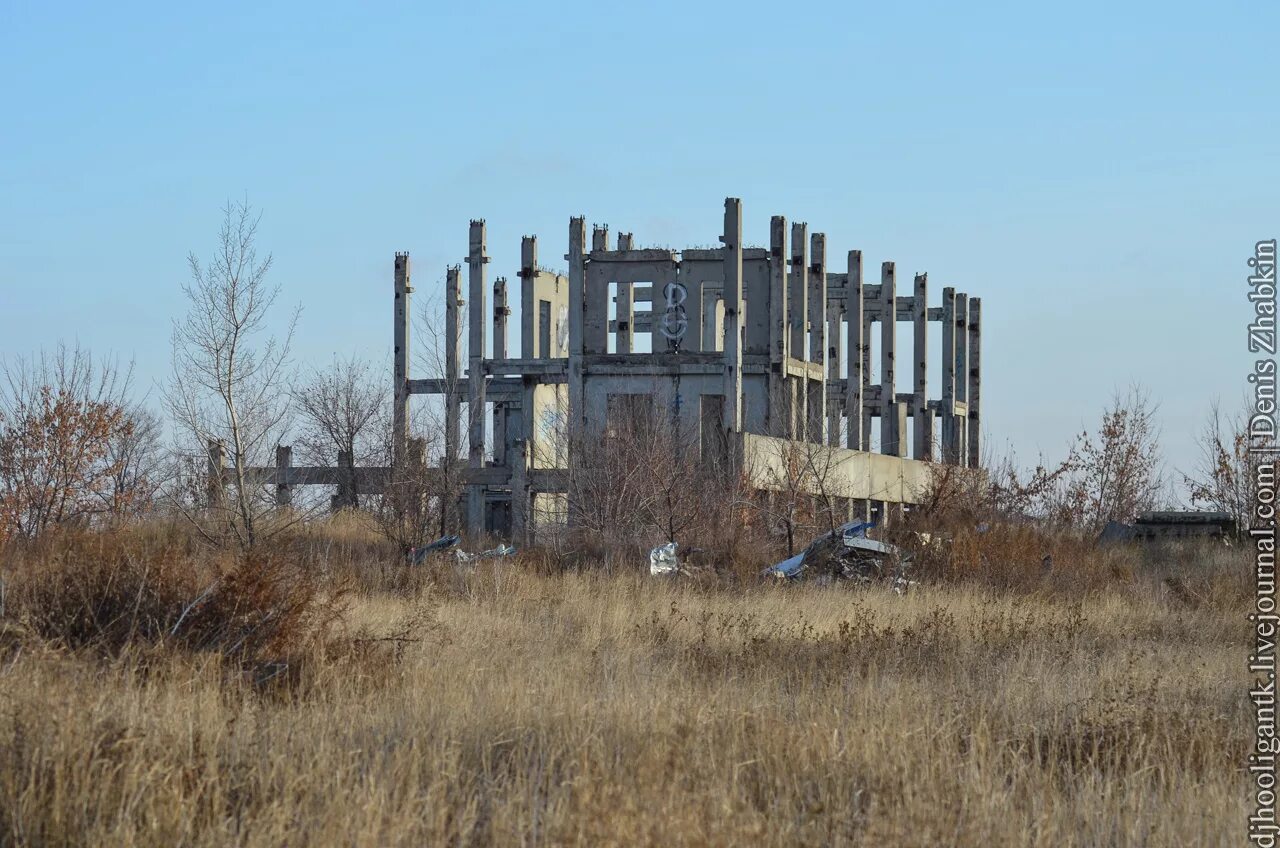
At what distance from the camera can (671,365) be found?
3338 centimetres

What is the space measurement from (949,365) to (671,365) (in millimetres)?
16078

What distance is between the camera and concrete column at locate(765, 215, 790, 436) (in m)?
33.6

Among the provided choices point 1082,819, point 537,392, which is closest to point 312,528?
point 537,392

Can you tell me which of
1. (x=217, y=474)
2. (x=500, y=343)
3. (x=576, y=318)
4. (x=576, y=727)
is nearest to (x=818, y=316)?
(x=576, y=318)

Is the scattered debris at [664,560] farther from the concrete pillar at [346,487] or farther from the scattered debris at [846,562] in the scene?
the concrete pillar at [346,487]

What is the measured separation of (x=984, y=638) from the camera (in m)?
12.9

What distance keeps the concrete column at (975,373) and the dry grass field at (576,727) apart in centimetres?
3491

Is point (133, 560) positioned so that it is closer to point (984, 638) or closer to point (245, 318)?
point (984, 638)

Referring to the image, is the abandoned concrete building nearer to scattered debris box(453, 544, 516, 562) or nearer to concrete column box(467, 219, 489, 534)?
concrete column box(467, 219, 489, 534)

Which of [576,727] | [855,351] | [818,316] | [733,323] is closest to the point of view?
[576,727]

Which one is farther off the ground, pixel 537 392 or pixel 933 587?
pixel 537 392

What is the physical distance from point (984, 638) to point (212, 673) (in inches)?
280

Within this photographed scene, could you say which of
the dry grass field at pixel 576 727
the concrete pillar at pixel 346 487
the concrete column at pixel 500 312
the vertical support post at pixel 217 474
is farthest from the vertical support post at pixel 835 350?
the dry grass field at pixel 576 727

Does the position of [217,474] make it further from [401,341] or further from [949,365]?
[949,365]
